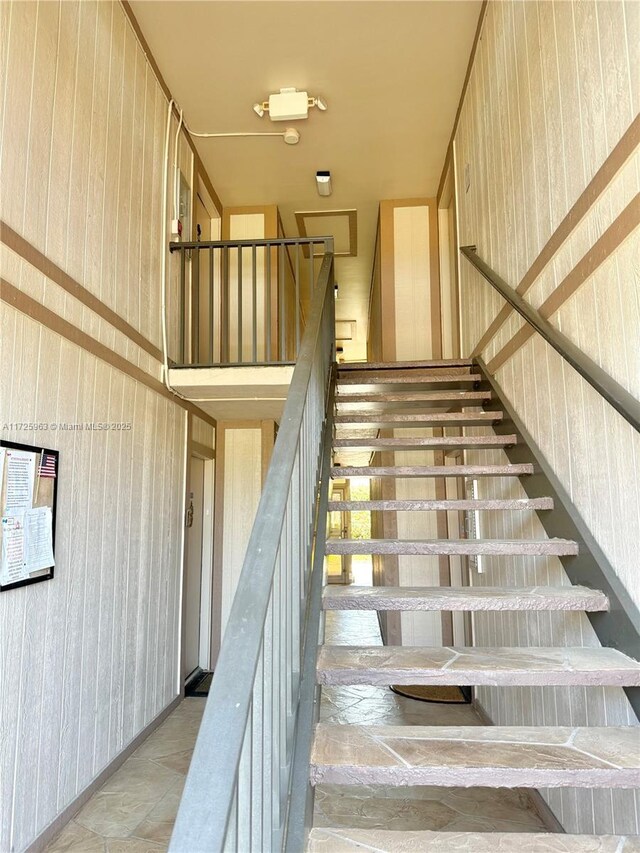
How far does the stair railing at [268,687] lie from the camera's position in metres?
0.74

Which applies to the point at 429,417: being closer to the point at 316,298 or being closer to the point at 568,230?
the point at 316,298

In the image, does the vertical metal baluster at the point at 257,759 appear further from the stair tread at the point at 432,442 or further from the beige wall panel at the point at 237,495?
the beige wall panel at the point at 237,495

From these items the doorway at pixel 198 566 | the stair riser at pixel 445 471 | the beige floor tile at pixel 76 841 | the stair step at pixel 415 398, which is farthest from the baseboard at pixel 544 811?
the doorway at pixel 198 566

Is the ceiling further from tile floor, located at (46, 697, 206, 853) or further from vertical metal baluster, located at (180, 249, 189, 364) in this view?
tile floor, located at (46, 697, 206, 853)

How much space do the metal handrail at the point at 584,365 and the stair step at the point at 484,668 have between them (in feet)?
2.41

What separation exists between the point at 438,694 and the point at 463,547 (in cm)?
312

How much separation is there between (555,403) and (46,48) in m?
2.80

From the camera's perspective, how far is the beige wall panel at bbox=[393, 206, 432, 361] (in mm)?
5652

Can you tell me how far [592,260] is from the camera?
2.02m

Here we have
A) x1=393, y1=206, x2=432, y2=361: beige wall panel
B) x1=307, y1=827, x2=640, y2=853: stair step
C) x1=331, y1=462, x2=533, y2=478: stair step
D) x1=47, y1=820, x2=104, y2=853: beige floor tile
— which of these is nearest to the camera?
x1=307, y1=827, x2=640, y2=853: stair step

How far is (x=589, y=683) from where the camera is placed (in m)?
1.64

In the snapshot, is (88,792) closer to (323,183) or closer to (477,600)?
(477,600)

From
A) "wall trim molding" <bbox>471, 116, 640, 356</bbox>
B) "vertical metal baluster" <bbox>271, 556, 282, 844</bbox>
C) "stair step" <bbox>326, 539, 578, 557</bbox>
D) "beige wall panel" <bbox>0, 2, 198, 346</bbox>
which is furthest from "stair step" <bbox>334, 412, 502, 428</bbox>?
"vertical metal baluster" <bbox>271, 556, 282, 844</bbox>

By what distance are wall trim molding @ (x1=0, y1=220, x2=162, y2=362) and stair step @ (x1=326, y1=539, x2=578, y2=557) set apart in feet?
5.66
